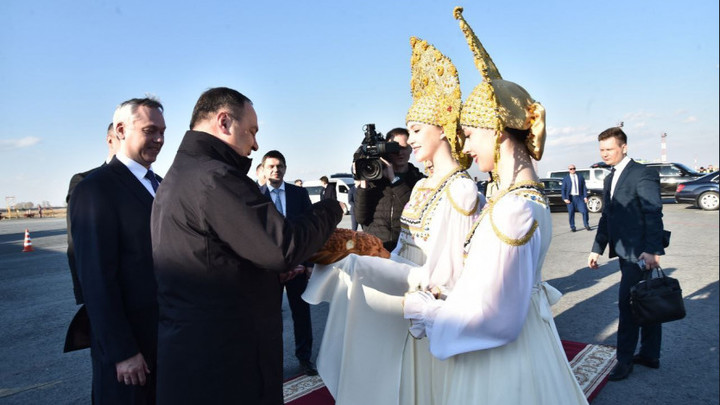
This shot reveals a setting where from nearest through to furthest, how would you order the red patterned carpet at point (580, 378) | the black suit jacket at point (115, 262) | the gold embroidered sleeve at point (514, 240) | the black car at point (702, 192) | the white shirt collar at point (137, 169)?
the gold embroidered sleeve at point (514, 240) < the black suit jacket at point (115, 262) < the white shirt collar at point (137, 169) < the red patterned carpet at point (580, 378) < the black car at point (702, 192)

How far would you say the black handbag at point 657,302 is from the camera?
334 centimetres

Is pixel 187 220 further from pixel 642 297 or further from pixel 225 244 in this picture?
pixel 642 297

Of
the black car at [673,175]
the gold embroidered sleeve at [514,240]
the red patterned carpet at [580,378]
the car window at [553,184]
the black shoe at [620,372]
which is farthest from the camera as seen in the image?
the car window at [553,184]

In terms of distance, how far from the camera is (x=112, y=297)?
218 cm

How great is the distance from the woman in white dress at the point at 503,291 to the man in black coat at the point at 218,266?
61 cm

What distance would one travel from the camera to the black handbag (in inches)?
132

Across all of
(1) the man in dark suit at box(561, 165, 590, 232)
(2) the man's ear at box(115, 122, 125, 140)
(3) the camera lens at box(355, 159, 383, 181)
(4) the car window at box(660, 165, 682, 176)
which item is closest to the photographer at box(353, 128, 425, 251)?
(3) the camera lens at box(355, 159, 383, 181)

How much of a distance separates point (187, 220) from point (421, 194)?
1.46 meters

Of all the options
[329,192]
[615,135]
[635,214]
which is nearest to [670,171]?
[329,192]

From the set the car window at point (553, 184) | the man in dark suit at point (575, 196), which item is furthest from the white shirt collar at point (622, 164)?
the car window at point (553, 184)

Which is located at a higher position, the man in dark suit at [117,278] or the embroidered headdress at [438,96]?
the embroidered headdress at [438,96]

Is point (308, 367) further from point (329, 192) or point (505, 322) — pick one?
point (329, 192)

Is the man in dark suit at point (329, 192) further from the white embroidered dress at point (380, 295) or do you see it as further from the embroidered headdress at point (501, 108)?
the embroidered headdress at point (501, 108)

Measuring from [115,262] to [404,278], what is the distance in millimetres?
1442
